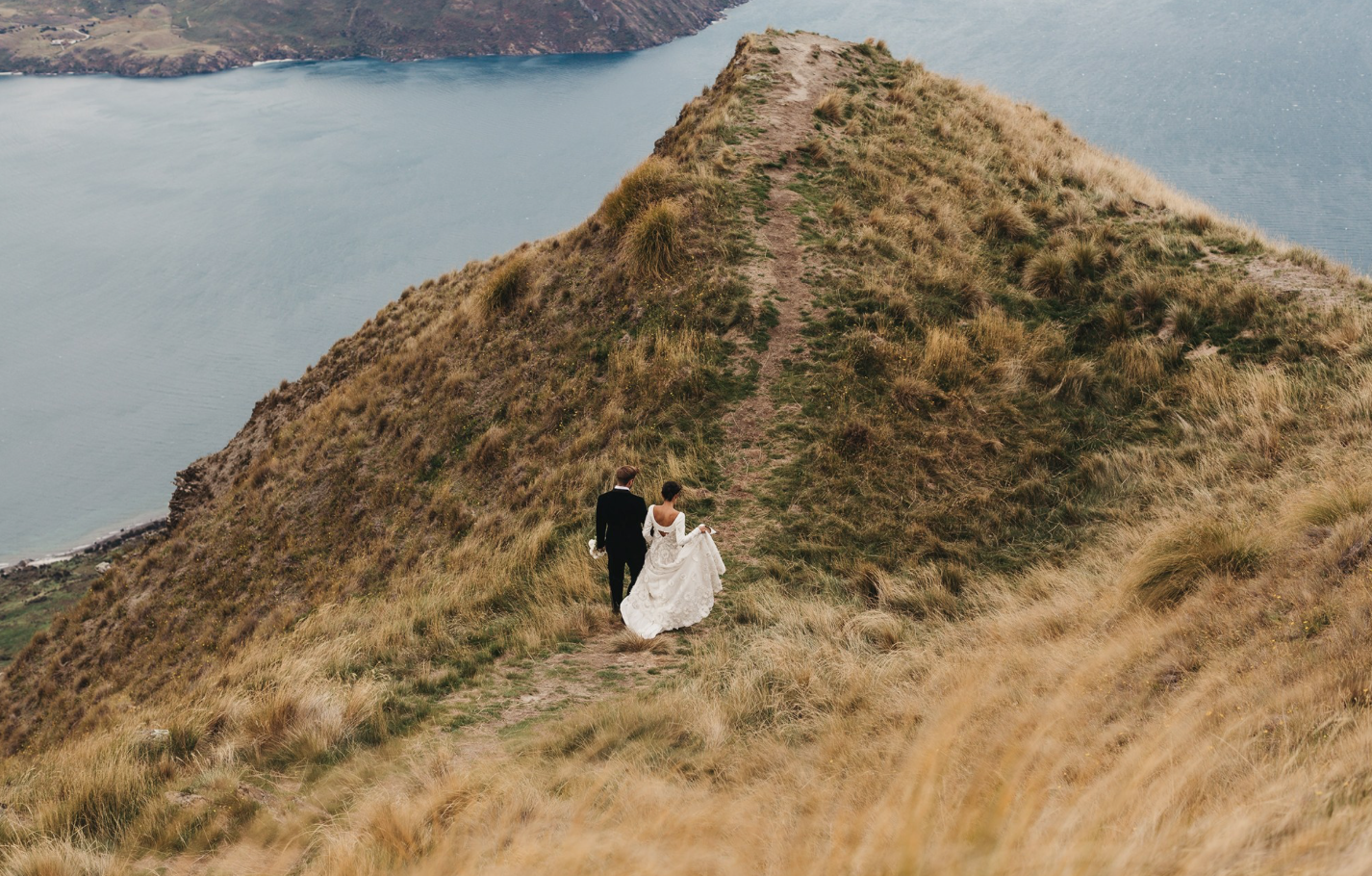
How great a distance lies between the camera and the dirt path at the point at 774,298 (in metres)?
9.24

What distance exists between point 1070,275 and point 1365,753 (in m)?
11.5

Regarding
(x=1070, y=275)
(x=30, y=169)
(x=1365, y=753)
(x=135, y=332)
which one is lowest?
(x=135, y=332)

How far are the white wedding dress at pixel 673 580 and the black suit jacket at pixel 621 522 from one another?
127mm

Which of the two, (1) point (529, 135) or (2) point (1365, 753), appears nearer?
(2) point (1365, 753)

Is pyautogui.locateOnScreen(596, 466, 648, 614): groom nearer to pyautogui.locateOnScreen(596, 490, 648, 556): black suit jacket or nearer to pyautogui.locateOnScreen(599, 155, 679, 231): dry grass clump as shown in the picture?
pyautogui.locateOnScreen(596, 490, 648, 556): black suit jacket

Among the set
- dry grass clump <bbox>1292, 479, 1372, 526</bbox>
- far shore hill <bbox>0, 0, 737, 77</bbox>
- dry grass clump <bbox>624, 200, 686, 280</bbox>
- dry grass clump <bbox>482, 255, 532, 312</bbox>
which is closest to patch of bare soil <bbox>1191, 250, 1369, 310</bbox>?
dry grass clump <bbox>1292, 479, 1372, 526</bbox>

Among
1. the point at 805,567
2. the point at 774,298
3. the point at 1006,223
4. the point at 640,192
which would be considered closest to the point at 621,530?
the point at 805,567

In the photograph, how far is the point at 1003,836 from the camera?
2.78 metres

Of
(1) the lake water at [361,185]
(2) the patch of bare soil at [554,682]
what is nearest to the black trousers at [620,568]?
(2) the patch of bare soil at [554,682]

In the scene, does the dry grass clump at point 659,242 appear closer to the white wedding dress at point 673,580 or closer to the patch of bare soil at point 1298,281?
the white wedding dress at point 673,580

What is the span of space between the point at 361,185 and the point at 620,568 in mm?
98805

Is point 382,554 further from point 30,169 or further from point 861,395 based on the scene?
point 30,169

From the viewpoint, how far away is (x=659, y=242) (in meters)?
13.5

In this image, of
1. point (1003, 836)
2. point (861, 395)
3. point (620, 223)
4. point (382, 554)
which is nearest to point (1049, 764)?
point (1003, 836)
